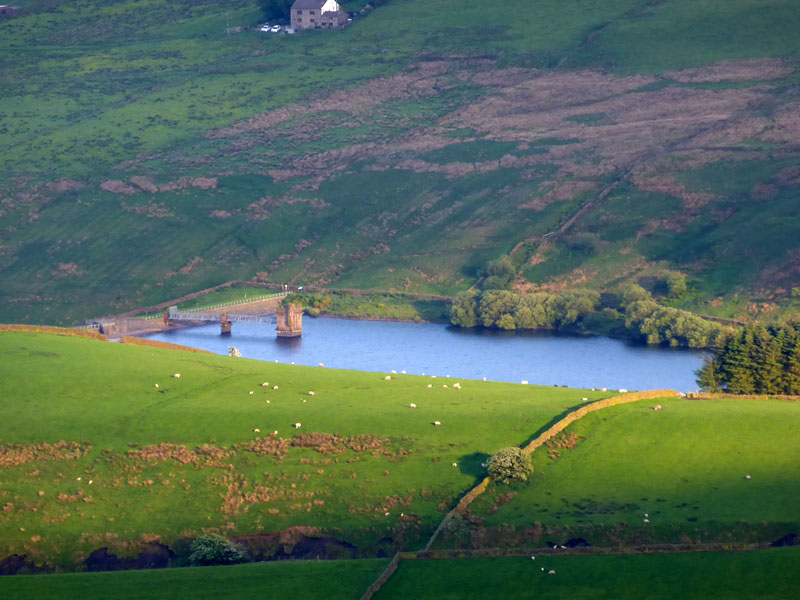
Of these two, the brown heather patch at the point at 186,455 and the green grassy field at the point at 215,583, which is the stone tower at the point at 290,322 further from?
the green grassy field at the point at 215,583

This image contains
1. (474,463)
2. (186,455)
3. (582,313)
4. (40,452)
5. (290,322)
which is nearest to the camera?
(474,463)

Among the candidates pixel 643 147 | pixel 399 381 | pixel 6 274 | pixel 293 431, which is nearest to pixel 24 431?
pixel 293 431

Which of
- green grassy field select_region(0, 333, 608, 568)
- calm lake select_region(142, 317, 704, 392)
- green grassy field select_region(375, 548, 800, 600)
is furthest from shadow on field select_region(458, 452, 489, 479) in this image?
calm lake select_region(142, 317, 704, 392)

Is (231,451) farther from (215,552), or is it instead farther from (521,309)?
(521,309)

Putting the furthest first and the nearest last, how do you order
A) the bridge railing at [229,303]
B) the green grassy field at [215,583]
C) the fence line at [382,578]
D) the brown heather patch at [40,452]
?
the bridge railing at [229,303] → the brown heather patch at [40,452] → the green grassy field at [215,583] → the fence line at [382,578]

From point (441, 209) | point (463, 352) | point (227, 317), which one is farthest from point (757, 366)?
point (441, 209)

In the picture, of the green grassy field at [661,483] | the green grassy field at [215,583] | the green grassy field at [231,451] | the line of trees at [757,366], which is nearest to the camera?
the green grassy field at [215,583]

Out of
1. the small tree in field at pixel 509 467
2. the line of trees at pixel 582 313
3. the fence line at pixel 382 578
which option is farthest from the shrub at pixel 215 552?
the line of trees at pixel 582 313

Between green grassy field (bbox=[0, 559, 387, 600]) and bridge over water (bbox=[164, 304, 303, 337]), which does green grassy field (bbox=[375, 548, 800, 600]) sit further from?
bridge over water (bbox=[164, 304, 303, 337])
